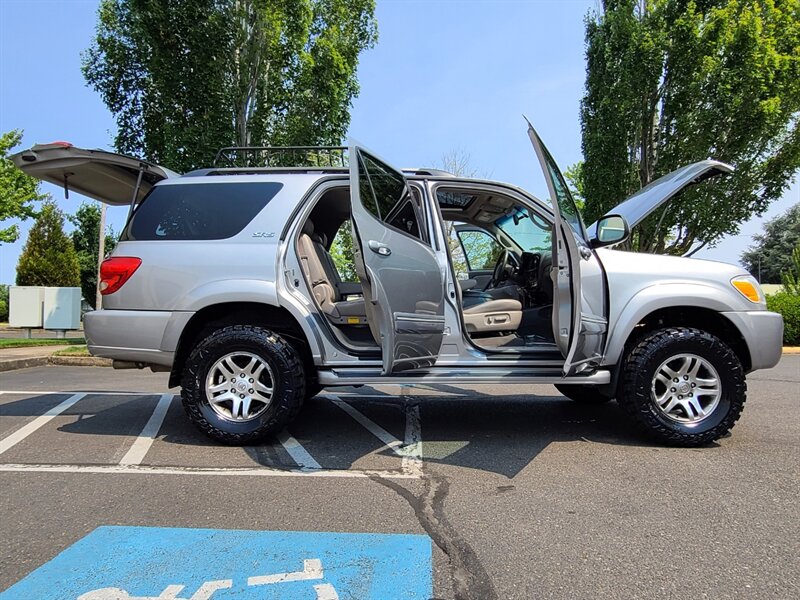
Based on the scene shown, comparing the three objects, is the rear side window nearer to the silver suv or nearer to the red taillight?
the silver suv

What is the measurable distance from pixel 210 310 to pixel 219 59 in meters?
11.1

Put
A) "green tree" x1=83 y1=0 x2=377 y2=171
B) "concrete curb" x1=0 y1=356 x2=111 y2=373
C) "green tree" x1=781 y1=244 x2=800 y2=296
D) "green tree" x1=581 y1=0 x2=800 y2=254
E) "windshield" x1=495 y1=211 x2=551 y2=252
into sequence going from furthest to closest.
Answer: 1. "green tree" x1=781 y1=244 x2=800 y2=296
2. "green tree" x1=581 y1=0 x2=800 y2=254
3. "green tree" x1=83 y1=0 x2=377 y2=171
4. "concrete curb" x1=0 y1=356 x2=111 y2=373
5. "windshield" x1=495 y1=211 x2=551 y2=252

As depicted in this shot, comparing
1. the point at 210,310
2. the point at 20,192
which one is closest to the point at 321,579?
the point at 210,310

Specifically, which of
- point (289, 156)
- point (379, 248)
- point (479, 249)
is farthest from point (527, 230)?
point (289, 156)

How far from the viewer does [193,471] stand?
3752mm

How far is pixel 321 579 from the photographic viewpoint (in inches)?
91.4

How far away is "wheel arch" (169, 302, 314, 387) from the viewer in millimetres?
4355

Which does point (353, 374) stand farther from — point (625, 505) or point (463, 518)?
point (625, 505)

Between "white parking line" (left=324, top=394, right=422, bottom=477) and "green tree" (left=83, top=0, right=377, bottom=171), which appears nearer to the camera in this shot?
"white parking line" (left=324, top=394, right=422, bottom=477)

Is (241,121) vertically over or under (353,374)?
over

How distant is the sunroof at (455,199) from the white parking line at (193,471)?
2.46m

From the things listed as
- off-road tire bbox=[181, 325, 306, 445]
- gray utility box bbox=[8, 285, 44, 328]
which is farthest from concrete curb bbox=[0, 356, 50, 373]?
off-road tire bbox=[181, 325, 306, 445]

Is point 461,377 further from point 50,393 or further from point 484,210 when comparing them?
point 50,393

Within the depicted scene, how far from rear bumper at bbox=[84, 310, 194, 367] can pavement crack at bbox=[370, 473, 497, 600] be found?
192 cm
